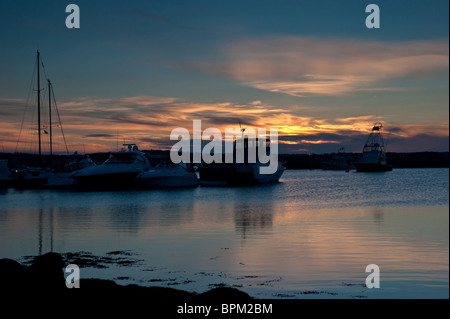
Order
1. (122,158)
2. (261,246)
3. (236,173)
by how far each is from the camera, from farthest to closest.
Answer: (236,173)
(122,158)
(261,246)

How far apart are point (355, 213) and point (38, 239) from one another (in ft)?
64.3

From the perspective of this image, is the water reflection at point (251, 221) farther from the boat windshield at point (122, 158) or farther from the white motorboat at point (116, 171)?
the boat windshield at point (122, 158)

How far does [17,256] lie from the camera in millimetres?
15820

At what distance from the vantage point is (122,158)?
5912cm

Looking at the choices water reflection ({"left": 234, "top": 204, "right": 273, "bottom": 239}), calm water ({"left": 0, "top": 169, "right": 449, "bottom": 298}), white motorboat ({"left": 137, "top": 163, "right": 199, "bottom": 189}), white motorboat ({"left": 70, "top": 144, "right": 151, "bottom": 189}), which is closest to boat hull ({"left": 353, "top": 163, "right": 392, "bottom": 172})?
white motorboat ({"left": 137, "top": 163, "right": 199, "bottom": 189})

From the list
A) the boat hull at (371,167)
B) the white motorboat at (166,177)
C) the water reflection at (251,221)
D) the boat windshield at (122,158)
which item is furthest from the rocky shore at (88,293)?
the boat hull at (371,167)

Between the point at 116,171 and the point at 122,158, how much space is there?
2.73 metres

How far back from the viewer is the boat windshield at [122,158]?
58638 millimetres

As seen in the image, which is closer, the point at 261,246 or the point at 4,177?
the point at 261,246

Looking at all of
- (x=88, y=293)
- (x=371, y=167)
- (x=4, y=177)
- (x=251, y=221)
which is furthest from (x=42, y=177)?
(x=371, y=167)

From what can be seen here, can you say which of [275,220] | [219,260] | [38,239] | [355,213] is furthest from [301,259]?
[355,213]

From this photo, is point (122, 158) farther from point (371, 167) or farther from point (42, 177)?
point (371, 167)

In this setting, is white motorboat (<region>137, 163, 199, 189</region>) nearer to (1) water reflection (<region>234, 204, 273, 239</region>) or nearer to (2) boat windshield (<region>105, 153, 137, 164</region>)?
(2) boat windshield (<region>105, 153, 137, 164</region>)

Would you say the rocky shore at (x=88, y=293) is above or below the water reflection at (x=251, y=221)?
above
